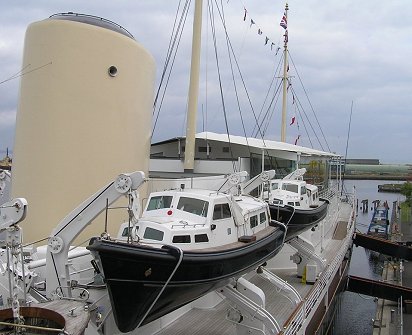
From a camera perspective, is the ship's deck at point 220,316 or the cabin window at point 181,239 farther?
the ship's deck at point 220,316

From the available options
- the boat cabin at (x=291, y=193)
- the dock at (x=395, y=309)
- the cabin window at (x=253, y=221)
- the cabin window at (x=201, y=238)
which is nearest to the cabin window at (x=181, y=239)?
the cabin window at (x=201, y=238)

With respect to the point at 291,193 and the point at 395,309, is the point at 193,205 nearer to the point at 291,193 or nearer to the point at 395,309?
the point at 291,193

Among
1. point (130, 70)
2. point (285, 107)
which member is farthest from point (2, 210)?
point (285, 107)

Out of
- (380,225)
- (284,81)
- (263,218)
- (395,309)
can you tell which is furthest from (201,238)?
(380,225)

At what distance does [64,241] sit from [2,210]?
5.67 ft

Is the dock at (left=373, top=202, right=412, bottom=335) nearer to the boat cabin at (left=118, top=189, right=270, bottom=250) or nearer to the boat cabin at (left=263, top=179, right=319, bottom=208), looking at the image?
the boat cabin at (left=263, top=179, right=319, bottom=208)

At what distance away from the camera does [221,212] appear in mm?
10734

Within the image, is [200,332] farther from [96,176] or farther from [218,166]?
[218,166]

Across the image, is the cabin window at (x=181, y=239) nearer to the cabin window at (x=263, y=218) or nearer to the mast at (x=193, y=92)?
the cabin window at (x=263, y=218)

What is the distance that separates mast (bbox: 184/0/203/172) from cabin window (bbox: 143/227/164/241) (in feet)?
29.7

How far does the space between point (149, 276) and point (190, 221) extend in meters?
2.25

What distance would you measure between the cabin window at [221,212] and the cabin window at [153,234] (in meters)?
1.67

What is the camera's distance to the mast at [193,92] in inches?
722

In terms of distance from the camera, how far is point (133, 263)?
7934 millimetres
